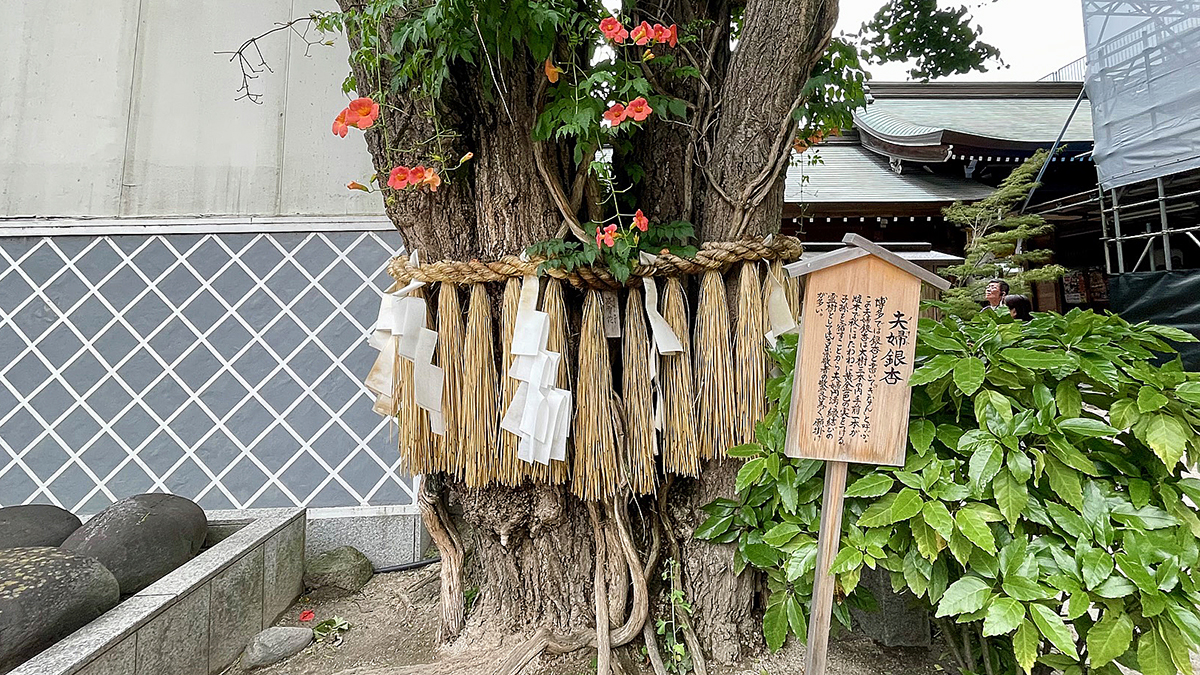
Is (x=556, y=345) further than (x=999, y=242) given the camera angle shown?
No

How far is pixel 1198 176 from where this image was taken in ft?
15.0

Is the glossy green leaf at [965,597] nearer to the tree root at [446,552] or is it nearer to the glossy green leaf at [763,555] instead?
the glossy green leaf at [763,555]

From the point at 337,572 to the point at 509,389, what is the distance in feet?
4.32

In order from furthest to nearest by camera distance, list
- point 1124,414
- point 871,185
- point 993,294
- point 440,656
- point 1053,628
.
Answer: point 871,185 → point 993,294 → point 440,656 → point 1124,414 → point 1053,628

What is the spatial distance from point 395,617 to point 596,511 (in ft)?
3.20

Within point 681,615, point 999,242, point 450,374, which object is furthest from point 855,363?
point 999,242

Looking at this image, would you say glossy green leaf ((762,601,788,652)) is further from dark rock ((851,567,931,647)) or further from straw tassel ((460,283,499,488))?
straw tassel ((460,283,499,488))

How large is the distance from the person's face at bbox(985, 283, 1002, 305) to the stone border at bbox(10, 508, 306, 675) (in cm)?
546

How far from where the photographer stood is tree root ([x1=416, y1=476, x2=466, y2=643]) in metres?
1.78

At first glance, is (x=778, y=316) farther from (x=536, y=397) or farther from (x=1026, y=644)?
(x=1026, y=644)

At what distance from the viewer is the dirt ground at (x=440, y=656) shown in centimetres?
162

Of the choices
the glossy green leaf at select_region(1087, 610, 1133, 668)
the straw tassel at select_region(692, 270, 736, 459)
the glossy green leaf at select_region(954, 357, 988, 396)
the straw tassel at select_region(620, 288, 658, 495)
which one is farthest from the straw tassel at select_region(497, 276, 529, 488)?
the glossy green leaf at select_region(1087, 610, 1133, 668)

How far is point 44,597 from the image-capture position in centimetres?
139

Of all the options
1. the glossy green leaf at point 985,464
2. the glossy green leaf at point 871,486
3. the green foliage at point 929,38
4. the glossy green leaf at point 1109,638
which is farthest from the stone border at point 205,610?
the green foliage at point 929,38
